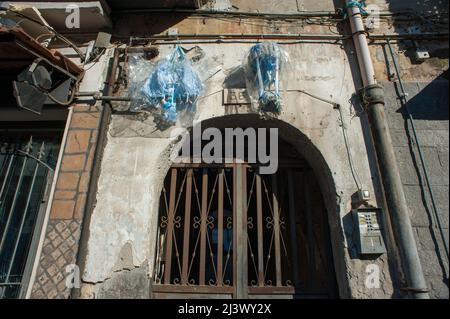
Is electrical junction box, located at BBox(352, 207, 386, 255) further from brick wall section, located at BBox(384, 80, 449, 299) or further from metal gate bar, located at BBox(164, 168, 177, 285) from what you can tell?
metal gate bar, located at BBox(164, 168, 177, 285)

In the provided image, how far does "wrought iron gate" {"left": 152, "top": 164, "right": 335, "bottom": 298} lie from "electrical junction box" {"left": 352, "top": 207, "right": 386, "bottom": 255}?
58cm

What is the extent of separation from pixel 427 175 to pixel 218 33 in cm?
301

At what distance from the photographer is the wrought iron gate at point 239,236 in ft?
10.9

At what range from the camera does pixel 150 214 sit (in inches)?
125

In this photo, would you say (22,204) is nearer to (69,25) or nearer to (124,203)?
(124,203)

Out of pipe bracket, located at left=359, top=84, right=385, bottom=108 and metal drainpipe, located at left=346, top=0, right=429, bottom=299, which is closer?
metal drainpipe, located at left=346, top=0, right=429, bottom=299

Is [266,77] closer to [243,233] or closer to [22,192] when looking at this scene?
[243,233]

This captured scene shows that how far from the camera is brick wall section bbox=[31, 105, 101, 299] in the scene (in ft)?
9.46

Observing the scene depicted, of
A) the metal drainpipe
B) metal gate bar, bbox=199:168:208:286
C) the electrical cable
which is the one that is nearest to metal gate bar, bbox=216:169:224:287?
metal gate bar, bbox=199:168:208:286

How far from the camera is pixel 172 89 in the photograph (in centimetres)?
347

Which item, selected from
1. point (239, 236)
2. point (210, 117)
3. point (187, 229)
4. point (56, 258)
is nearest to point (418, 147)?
point (239, 236)

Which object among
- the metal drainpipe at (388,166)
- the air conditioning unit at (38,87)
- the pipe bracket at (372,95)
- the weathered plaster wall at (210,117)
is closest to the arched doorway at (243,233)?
the weathered plaster wall at (210,117)

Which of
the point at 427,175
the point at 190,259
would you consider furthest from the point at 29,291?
the point at 427,175

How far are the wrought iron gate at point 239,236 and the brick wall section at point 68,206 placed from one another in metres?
0.93
